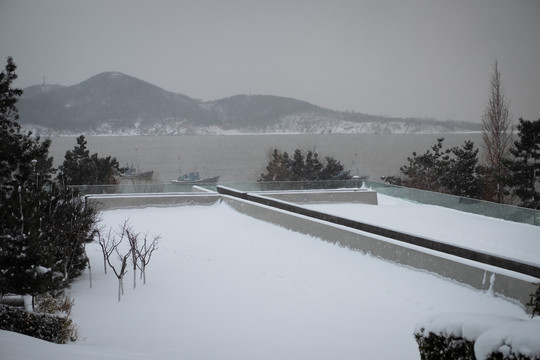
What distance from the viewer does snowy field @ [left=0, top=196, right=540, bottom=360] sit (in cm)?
759

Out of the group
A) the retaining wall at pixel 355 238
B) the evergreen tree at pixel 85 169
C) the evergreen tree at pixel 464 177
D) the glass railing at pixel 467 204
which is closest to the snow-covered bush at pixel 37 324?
the retaining wall at pixel 355 238

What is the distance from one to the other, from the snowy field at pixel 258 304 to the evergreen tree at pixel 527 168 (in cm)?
2231

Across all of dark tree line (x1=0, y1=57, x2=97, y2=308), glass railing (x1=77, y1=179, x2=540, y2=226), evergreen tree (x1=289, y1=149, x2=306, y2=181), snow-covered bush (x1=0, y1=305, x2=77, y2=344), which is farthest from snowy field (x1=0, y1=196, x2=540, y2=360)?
evergreen tree (x1=289, y1=149, x2=306, y2=181)

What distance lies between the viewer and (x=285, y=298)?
10234 mm

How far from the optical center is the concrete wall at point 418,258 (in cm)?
947

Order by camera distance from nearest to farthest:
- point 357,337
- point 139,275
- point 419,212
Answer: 1. point 357,337
2. point 139,275
3. point 419,212

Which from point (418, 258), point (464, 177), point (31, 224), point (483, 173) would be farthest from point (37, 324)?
point (483, 173)

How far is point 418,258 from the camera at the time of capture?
38.8ft

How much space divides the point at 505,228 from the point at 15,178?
62.4 ft

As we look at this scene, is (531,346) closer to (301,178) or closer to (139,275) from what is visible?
(139,275)

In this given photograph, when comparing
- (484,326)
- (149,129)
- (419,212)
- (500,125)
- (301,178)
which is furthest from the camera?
(149,129)

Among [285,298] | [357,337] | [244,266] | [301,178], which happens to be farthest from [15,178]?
[301,178]

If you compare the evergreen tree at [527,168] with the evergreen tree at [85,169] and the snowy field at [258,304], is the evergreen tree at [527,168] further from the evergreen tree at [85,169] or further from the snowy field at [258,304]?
the evergreen tree at [85,169]

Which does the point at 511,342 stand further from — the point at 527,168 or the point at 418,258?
the point at 527,168
